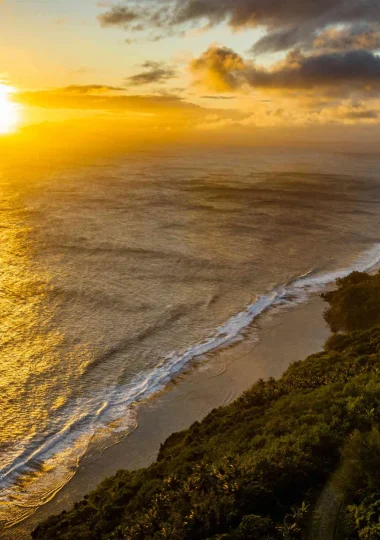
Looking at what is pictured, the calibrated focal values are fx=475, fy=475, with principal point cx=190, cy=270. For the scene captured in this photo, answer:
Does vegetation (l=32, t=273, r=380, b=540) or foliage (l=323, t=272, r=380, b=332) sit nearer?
vegetation (l=32, t=273, r=380, b=540)

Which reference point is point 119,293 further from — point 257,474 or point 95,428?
point 257,474

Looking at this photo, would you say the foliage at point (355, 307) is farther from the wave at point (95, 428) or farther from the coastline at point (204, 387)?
the wave at point (95, 428)

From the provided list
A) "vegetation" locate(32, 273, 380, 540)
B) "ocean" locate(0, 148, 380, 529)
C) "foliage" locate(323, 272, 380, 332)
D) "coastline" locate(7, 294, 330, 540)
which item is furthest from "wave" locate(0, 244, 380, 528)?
"foliage" locate(323, 272, 380, 332)

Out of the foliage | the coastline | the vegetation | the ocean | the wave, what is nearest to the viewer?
the vegetation

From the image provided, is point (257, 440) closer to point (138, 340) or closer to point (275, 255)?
point (138, 340)

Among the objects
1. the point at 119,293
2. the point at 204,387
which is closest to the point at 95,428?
the point at 204,387

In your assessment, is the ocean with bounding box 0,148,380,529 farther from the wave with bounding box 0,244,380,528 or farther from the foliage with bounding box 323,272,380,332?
the foliage with bounding box 323,272,380,332
